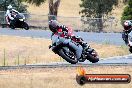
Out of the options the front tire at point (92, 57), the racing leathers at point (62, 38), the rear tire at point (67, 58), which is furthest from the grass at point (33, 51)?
the racing leathers at point (62, 38)

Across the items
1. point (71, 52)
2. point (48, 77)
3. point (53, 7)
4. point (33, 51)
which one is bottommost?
point (48, 77)

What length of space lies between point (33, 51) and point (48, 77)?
6480mm

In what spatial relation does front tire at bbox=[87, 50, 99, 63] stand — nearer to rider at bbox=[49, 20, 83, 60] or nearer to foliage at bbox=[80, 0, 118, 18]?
rider at bbox=[49, 20, 83, 60]

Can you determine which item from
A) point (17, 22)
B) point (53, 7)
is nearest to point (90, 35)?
point (17, 22)

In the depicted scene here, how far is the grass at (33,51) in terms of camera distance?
3662 centimetres

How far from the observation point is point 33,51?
3750cm

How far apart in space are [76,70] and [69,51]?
8.38 ft

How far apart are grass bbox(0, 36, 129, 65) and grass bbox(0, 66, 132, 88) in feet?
12.8

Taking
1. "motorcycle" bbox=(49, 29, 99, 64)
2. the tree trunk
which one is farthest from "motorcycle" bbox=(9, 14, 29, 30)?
the tree trunk

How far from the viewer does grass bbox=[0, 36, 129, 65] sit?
36.6 m

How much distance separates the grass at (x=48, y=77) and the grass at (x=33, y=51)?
12.8 ft

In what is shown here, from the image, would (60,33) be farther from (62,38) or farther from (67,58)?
(67,58)

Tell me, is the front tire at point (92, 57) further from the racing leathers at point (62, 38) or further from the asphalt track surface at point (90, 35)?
the asphalt track surface at point (90, 35)

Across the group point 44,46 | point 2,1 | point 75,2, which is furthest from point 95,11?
point 75,2
